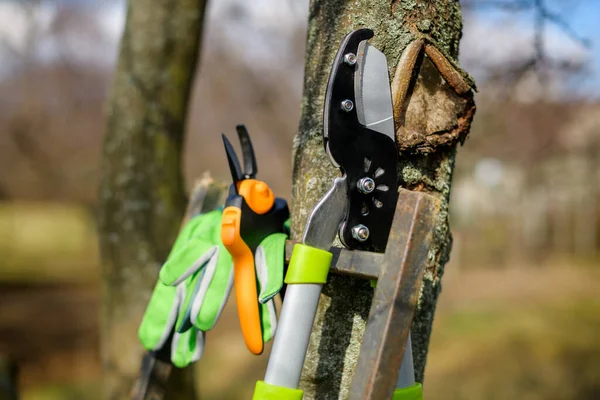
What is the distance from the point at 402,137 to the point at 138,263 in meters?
1.50

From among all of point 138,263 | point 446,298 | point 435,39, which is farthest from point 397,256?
point 446,298

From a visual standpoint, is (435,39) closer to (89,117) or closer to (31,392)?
(31,392)

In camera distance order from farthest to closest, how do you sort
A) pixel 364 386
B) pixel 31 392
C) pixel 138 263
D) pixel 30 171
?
pixel 30 171, pixel 31 392, pixel 138 263, pixel 364 386

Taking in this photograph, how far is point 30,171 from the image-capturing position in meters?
10.3

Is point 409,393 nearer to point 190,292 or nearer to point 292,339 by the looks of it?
point 292,339

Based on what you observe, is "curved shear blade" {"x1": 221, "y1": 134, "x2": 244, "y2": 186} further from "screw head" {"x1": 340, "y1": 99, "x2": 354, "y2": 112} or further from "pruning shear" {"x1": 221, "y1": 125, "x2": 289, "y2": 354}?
"screw head" {"x1": 340, "y1": 99, "x2": 354, "y2": 112}

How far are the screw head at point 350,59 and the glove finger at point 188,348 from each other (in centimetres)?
65

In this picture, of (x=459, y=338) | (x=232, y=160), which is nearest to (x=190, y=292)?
(x=232, y=160)

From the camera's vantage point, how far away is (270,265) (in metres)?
1.01

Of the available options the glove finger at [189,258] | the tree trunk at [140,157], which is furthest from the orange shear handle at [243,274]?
the tree trunk at [140,157]

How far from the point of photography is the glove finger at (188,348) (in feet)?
4.00

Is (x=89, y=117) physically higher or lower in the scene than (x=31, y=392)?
higher

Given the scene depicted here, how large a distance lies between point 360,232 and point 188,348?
0.52m

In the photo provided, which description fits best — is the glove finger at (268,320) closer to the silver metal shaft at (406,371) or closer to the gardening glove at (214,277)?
the gardening glove at (214,277)
